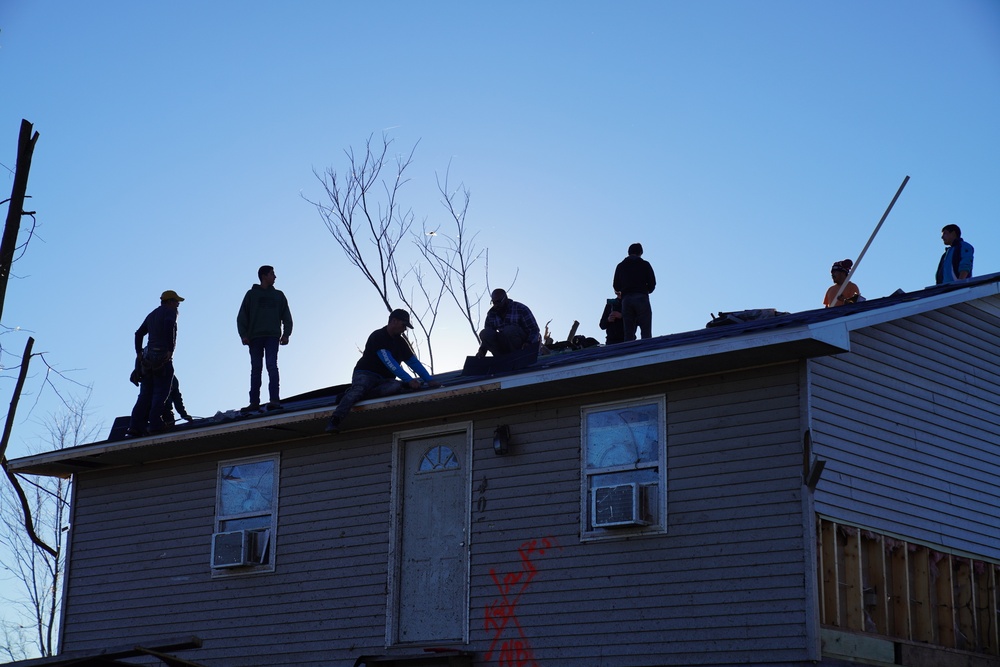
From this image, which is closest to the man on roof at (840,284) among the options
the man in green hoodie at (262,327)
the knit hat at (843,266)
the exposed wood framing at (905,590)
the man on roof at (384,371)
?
the knit hat at (843,266)

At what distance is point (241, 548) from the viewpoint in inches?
625

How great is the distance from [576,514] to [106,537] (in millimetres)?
7806

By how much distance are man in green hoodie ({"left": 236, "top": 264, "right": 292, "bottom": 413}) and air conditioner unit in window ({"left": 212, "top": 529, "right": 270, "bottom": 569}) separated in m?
1.83

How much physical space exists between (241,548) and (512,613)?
4086 mm

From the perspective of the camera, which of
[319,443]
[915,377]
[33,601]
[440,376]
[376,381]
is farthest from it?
[33,601]

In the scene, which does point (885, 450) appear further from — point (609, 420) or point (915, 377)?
point (609, 420)

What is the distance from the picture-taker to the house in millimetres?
12016

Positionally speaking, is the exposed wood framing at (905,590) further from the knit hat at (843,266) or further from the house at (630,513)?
the knit hat at (843,266)

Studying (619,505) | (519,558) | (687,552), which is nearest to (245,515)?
(519,558)

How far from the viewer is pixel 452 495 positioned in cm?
1455

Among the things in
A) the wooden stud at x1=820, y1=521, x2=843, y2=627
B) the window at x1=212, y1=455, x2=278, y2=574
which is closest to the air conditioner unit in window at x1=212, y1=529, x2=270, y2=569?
the window at x1=212, y1=455, x2=278, y2=574

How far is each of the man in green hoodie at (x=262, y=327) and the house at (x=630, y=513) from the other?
2.66 feet

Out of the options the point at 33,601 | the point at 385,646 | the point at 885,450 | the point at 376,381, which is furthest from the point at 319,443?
the point at 33,601

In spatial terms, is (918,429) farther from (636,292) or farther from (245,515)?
(245,515)
